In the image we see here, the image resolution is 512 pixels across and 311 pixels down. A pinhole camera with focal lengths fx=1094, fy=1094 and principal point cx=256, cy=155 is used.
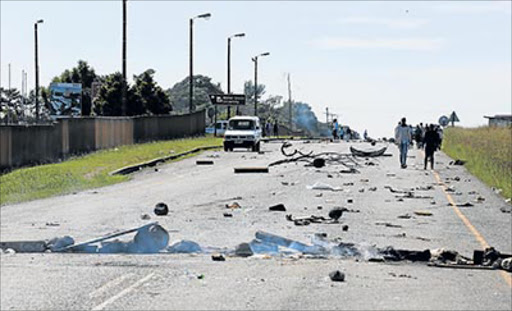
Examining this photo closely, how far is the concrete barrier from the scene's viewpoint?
37188 mm

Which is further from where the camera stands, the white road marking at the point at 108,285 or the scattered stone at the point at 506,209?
the scattered stone at the point at 506,209

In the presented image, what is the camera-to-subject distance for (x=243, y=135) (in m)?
59.8

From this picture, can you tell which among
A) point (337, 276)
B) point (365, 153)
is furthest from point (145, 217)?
point (365, 153)

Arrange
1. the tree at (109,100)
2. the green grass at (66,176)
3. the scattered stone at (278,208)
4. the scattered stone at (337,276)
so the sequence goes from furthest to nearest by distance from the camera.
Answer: the tree at (109,100) → the green grass at (66,176) → the scattered stone at (278,208) → the scattered stone at (337,276)

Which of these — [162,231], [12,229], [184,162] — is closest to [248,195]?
[12,229]

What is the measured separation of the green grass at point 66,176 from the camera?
97.3 ft

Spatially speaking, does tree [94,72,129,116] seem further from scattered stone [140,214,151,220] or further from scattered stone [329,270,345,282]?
scattered stone [329,270,345,282]

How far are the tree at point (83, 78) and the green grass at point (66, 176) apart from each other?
247 feet

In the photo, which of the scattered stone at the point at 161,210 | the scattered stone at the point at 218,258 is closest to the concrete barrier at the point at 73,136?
the scattered stone at the point at 161,210

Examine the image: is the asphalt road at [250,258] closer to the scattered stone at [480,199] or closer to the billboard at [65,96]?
the scattered stone at [480,199]

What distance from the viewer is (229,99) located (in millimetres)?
85250

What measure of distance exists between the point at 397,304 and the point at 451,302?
0.63m

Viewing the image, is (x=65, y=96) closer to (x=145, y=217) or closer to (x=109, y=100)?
(x=109, y=100)

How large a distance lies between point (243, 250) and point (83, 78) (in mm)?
114567
